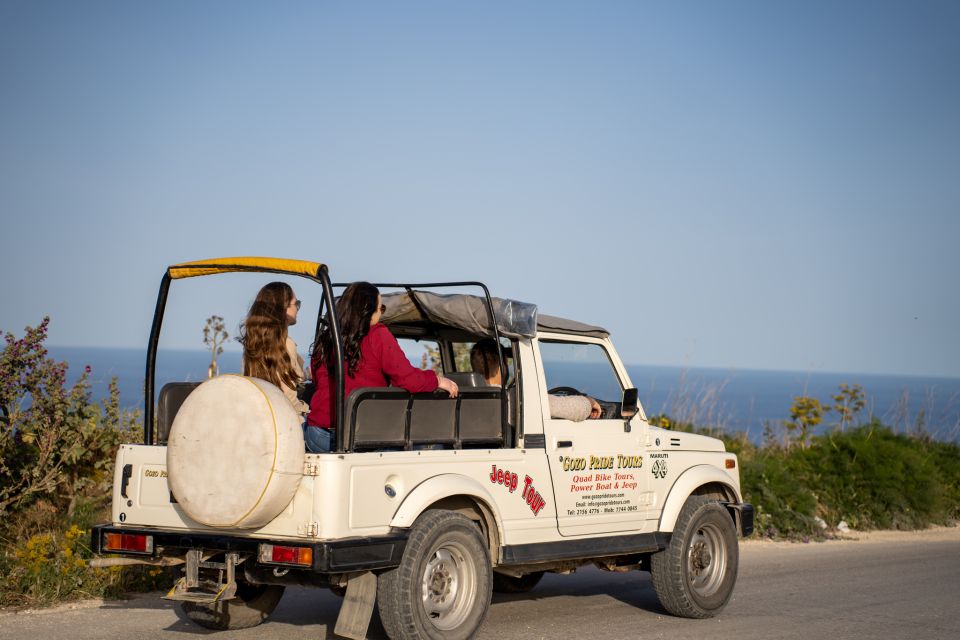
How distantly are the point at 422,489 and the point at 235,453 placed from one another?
1.09 m

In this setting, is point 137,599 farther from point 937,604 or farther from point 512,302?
point 937,604

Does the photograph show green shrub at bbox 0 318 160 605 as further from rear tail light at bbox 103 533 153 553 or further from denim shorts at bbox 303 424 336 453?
denim shorts at bbox 303 424 336 453

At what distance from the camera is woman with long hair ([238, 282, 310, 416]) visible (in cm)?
709

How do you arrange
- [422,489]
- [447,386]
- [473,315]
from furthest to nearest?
[473,315], [447,386], [422,489]

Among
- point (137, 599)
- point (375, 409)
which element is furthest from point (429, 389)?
point (137, 599)

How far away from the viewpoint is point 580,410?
8.02 meters

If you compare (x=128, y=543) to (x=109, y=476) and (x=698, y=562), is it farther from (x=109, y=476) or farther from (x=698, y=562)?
(x=109, y=476)

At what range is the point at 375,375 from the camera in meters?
7.09

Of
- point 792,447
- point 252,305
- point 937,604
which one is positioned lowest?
point 937,604

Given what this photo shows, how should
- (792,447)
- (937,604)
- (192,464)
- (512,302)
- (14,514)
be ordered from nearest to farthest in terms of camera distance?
(192,464) → (512,302) → (937,604) → (14,514) → (792,447)

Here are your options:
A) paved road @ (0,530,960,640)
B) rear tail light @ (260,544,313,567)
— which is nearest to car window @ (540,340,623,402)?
paved road @ (0,530,960,640)

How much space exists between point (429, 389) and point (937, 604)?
17.1 ft

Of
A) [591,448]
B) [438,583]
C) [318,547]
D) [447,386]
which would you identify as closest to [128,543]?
[318,547]

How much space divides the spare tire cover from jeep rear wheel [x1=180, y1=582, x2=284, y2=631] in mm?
1373
